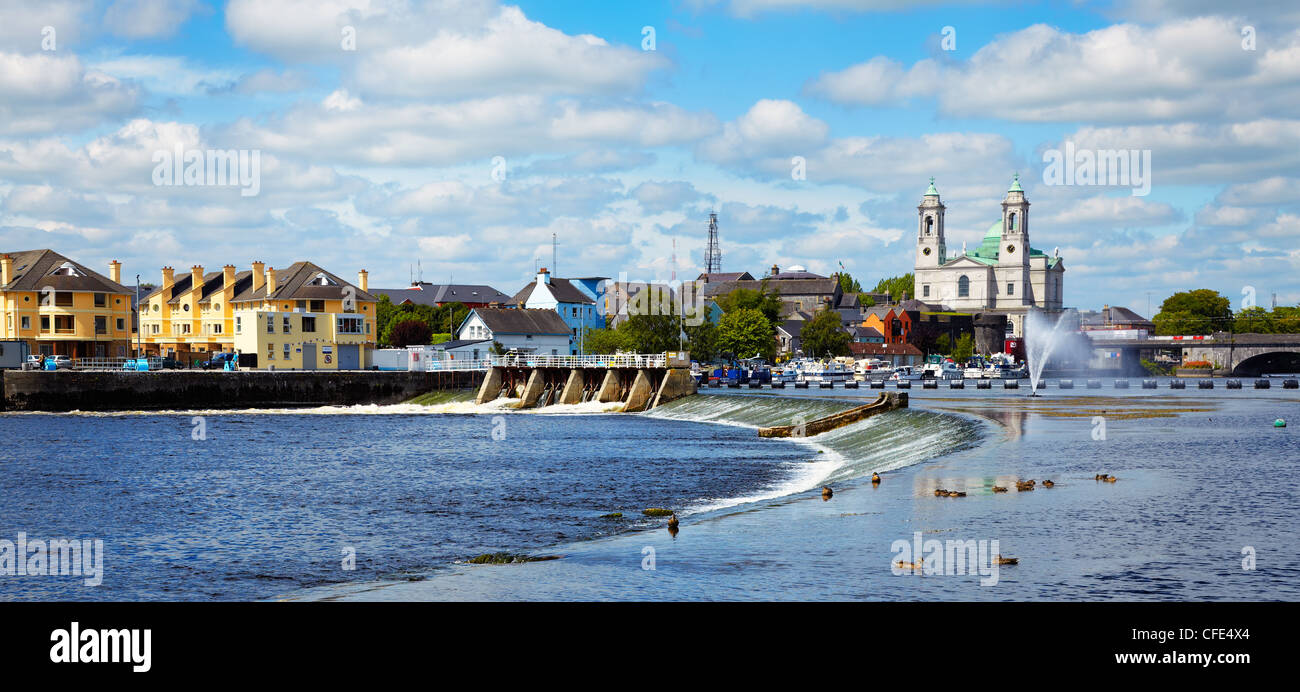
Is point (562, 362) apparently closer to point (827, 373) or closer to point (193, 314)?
point (193, 314)

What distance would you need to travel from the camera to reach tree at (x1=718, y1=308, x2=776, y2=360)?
179 meters

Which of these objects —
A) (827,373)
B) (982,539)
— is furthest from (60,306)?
(982,539)

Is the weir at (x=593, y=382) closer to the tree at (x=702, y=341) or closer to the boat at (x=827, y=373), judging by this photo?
the tree at (x=702, y=341)

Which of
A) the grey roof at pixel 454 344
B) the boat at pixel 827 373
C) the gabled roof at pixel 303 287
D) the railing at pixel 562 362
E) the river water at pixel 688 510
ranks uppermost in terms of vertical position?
the gabled roof at pixel 303 287

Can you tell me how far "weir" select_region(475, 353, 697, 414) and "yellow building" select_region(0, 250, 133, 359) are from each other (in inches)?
2032

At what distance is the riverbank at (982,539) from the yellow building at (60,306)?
4415 inches

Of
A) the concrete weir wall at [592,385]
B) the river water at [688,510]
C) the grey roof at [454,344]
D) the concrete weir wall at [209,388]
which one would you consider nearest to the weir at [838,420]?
the river water at [688,510]

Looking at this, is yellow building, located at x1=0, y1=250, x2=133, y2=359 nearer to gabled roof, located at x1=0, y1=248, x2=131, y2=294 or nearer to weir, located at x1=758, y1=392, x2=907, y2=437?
gabled roof, located at x1=0, y1=248, x2=131, y2=294

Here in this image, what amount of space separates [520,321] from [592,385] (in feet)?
158

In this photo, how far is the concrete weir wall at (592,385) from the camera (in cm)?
10200

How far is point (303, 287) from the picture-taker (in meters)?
128

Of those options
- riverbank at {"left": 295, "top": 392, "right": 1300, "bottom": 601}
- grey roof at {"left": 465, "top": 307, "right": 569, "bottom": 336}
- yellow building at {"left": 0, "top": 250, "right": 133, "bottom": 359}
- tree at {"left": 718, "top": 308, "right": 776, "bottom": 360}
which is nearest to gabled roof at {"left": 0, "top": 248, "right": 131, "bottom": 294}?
yellow building at {"left": 0, "top": 250, "right": 133, "bottom": 359}

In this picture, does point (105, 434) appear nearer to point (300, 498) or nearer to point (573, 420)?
point (573, 420)
